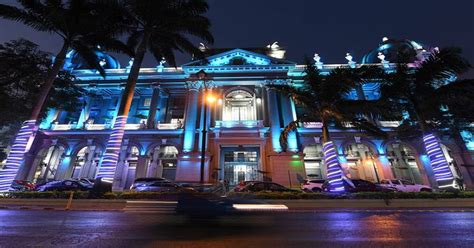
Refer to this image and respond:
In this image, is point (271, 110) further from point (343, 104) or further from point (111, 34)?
point (111, 34)

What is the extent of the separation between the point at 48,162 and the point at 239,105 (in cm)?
2420

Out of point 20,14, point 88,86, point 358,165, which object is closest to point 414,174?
point 358,165

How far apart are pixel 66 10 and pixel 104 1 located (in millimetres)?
3048

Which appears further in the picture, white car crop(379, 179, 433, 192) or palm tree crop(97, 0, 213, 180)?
white car crop(379, 179, 433, 192)

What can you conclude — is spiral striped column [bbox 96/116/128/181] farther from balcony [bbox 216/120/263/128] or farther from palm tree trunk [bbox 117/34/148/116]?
balcony [bbox 216/120/263/128]

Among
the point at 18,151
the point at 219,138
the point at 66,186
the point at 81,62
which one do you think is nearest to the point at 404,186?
the point at 219,138

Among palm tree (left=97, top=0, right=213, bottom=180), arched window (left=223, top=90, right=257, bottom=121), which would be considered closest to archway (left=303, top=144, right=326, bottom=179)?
arched window (left=223, top=90, right=257, bottom=121)

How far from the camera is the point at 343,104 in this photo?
47.4ft

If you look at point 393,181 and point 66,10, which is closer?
point 66,10

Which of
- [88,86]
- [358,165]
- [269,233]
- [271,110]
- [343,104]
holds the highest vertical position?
[88,86]

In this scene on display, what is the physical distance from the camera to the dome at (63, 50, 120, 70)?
30.1m

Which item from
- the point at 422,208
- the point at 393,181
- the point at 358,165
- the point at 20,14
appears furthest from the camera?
the point at 358,165

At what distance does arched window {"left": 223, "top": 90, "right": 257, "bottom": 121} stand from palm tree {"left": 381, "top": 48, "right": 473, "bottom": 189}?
15527 mm

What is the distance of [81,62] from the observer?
3133cm
